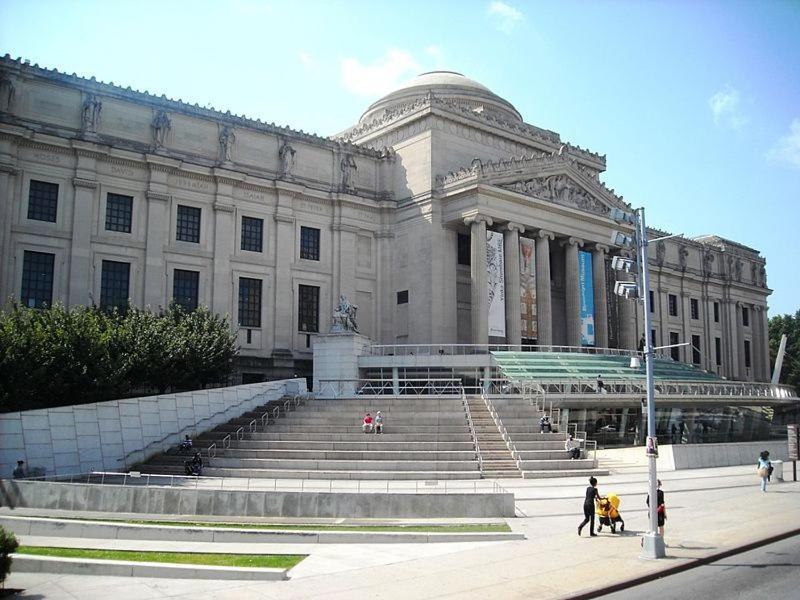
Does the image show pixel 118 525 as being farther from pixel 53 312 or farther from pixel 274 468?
pixel 53 312

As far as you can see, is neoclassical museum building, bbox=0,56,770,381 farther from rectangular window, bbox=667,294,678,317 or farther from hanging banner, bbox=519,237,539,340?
rectangular window, bbox=667,294,678,317

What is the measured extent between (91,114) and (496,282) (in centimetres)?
3193

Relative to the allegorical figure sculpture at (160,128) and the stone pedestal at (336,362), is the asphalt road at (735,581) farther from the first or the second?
the allegorical figure sculpture at (160,128)

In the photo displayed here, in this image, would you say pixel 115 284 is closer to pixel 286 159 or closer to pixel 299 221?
pixel 299 221

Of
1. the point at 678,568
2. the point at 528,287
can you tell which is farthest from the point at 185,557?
the point at 528,287

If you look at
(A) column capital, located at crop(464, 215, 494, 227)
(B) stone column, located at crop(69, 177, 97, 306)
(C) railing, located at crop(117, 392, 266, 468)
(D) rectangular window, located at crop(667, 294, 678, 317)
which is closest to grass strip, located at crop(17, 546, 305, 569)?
(C) railing, located at crop(117, 392, 266, 468)

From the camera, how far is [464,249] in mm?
64125

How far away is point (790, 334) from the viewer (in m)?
119

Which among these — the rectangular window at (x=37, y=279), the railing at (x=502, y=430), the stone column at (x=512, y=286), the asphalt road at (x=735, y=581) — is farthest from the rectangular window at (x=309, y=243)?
the asphalt road at (x=735, y=581)

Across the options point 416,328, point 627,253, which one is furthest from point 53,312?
point 627,253

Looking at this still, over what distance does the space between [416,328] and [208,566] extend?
144 ft

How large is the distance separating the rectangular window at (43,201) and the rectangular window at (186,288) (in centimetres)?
910

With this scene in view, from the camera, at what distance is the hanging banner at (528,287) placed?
60.6m

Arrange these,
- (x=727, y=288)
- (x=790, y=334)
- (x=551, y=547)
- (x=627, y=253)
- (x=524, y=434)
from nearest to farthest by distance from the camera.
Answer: (x=551, y=547), (x=524, y=434), (x=627, y=253), (x=727, y=288), (x=790, y=334)
